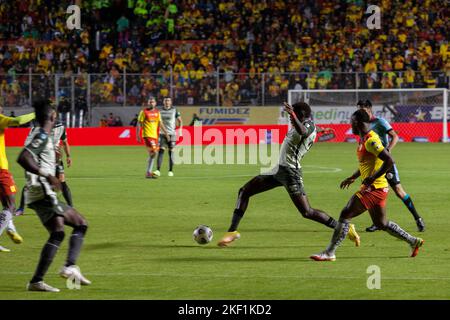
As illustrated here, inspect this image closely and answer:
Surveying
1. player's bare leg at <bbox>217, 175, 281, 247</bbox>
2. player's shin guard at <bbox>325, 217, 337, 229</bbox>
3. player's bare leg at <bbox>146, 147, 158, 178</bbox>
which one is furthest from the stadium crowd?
player's shin guard at <bbox>325, 217, 337, 229</bbox>

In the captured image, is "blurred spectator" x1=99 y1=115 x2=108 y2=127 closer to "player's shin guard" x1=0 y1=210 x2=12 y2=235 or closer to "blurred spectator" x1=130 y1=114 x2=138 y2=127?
"blurred spectator" x1=130 y1=114 x2=138 y2=127

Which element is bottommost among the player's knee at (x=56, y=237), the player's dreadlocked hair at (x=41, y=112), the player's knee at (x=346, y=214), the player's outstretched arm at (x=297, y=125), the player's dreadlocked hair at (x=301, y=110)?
the player's knee at (x=346, y=214)

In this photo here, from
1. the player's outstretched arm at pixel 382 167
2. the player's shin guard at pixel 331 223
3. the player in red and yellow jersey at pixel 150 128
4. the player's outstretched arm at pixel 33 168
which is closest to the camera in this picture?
the player's outstretched arm at pixel 33 168

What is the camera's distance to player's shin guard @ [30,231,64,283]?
978 centimetres

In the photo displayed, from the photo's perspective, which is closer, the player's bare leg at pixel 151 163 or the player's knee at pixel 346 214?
the player's knee at pixel 346 214

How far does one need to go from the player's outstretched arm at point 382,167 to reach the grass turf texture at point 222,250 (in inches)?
41.4

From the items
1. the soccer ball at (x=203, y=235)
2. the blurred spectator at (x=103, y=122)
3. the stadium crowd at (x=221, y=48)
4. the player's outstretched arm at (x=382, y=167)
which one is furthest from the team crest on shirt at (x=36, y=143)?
the blurred spectator at (x=103, y=122)

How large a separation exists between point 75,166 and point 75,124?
12428 millimetres

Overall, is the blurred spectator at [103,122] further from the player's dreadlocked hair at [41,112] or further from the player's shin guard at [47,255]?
the player's shin guard at [47,255]

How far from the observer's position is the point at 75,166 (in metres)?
29.8

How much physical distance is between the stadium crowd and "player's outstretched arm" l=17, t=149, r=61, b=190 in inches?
1260

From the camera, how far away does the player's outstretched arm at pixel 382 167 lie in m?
11.9
